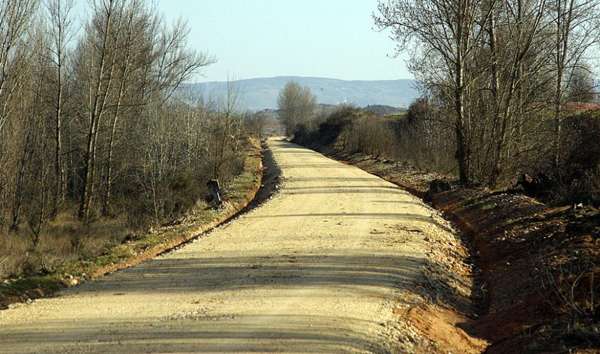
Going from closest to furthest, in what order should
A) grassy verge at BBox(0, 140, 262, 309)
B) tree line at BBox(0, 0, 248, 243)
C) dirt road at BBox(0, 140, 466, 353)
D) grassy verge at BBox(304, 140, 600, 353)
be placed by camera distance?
grassy verge at BBox(304, 140, 600, 353)
dirt road at BBox(0, 140, 466, 353)
grassy verge at BBox(0, 140, 262, 309)
tree line at BBox(0, 0, 248, 243)

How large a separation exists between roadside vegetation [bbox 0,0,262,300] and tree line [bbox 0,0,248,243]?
7cm

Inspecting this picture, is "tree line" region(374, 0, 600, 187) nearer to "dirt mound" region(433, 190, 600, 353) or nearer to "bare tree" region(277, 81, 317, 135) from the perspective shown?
"dirt mound" region(433, 190, 600, 353)

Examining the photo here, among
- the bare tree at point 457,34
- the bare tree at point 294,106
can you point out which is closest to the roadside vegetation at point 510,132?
the bare tree at point 457,34

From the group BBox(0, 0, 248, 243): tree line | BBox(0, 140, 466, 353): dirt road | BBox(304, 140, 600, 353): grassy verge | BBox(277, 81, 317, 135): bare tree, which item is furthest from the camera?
BBox(277, 81, 317, 135): bare tree

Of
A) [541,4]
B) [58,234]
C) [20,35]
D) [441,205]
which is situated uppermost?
[541,4]

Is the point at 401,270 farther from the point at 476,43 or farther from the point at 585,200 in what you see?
the point at 476,43

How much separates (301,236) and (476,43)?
1300cm

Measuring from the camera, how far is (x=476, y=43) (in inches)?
922

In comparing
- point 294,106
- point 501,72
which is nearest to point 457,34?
point 501,72

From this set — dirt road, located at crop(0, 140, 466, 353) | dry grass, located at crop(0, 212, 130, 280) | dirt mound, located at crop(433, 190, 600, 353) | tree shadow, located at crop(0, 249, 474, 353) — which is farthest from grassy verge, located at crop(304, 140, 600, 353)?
dry grass, located at crop(0, 212, 130, 280)

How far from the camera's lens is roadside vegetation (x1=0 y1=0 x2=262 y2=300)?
17.2 meters

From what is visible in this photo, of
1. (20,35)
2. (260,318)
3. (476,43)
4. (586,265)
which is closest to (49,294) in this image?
(260,318)

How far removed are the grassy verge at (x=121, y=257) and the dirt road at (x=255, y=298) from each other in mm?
517

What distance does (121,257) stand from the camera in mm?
12500
